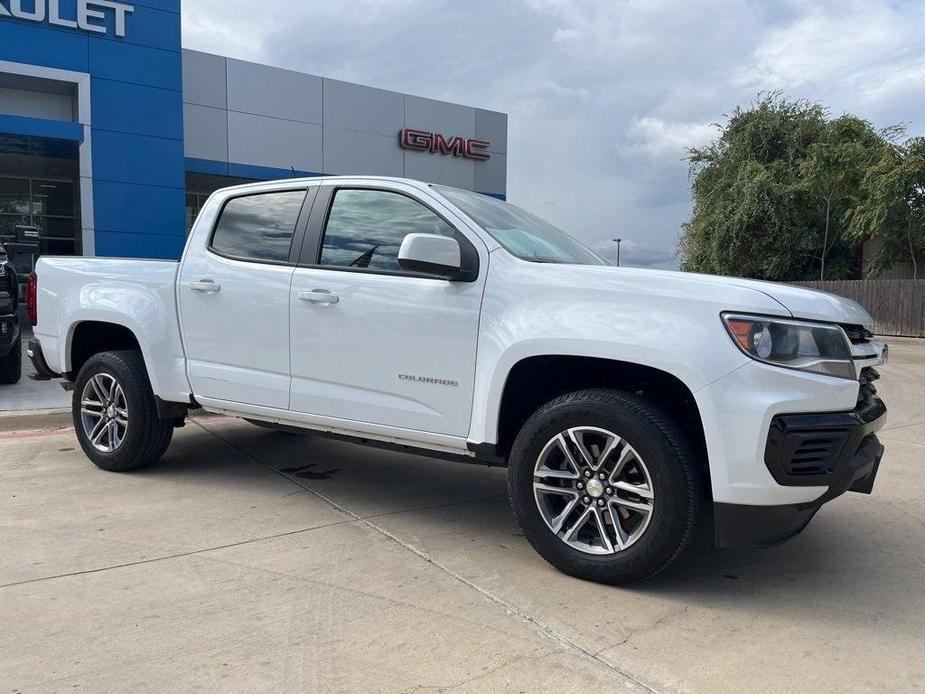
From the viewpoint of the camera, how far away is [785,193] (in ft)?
93.8

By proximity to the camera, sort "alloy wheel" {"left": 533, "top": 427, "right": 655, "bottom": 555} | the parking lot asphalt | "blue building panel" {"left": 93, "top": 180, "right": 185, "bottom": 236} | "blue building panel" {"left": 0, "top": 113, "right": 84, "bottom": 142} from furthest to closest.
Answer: "blue building panel" {"left": 93, "top": 180, "right": 185, "bottom": 236}
"blue building panel" {"left": 0, "top": 113, "right": 84, "bottom": 142}
"alloy wheel" {"left": 533, "top": 427, "right": 655, "bottom": 555}
the parking lot asphalt

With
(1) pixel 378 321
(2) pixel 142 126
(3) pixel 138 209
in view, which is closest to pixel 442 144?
(2) pixel 142 126

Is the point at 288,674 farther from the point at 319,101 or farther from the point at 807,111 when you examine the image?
the point at 807,111

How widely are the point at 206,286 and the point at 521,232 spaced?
201 cm

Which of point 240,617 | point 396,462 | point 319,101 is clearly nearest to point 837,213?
point 319,101

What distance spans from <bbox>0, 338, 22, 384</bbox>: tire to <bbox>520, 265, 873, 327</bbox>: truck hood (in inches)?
298

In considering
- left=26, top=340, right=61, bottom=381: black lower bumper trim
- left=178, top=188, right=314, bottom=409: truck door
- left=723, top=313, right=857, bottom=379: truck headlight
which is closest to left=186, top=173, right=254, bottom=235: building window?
left=26, top=340, right=61, bottom=381: black lower bumper trim

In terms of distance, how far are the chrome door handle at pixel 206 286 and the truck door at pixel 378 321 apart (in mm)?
654

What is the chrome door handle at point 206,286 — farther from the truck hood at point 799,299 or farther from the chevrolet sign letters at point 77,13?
the chevrolet sign letters at point 77,13

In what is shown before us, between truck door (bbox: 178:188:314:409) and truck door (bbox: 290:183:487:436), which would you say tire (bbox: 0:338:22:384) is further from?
truck door (bbox: 290:183:487:436)

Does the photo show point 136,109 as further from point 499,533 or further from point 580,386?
point 580,386

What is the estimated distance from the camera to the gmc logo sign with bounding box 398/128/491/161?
23.5 metres

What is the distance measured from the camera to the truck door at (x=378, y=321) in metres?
3.84

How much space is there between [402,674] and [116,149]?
727 inches
